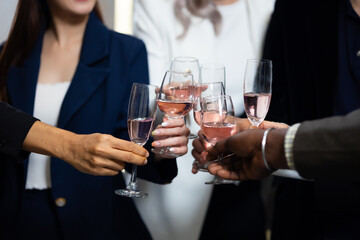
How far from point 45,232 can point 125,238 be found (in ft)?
1.06

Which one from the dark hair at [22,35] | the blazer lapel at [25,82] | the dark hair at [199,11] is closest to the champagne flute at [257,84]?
the dark hair at [199,11]

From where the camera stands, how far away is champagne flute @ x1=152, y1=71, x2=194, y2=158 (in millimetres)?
1493

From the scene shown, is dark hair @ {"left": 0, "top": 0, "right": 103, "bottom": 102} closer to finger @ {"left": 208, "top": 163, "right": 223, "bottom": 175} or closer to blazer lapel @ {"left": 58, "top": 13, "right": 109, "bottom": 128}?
blazer lapel @ {"left": 58, "top": 13, "right": 109, "bottom": 128}

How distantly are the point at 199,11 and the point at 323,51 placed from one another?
27.7 inches

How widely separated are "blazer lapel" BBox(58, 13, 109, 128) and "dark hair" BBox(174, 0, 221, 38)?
0.44 meters

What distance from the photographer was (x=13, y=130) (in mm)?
1481

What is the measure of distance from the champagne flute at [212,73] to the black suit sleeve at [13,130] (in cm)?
66

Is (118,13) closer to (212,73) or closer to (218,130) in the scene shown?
(212,73)

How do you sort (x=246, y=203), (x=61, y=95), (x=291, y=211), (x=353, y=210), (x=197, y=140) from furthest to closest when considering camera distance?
(x=246, y=203) < (x=291, y=211) < (x=61, y=95) < (x=353, y=210) < (x=197, y=140)

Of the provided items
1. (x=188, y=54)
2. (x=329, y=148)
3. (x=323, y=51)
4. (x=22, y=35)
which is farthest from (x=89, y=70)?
(x=329, y=148)

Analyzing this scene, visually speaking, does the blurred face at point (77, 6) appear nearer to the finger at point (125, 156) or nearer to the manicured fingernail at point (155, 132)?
the manicured fingernail at point (155, 132)

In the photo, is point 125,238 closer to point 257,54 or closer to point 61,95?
point 61,95

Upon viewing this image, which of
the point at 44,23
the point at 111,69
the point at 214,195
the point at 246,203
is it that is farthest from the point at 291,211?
the point at 44,23

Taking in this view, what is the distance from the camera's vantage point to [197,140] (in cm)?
162
